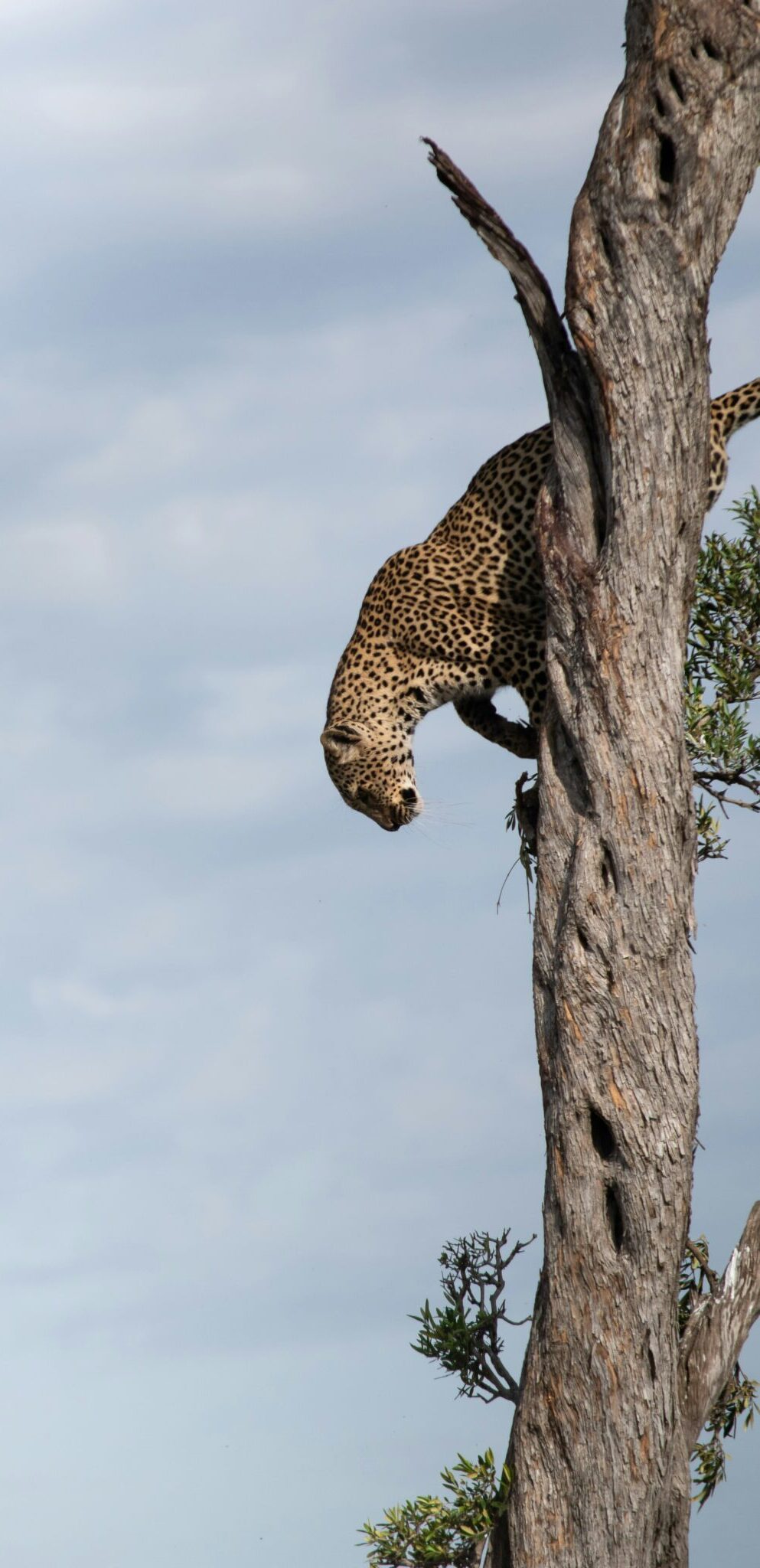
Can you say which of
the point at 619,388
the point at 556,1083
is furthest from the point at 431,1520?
the point at 619,388

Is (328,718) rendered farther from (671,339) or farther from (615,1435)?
(615,1435)

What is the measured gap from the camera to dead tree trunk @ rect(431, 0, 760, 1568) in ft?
28.8

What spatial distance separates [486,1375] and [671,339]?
5.89 m

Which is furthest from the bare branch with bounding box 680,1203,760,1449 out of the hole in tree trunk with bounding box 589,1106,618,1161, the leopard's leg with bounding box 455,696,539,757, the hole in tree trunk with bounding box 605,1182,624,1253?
the leopard's leg with bounding box 455,696,539,757

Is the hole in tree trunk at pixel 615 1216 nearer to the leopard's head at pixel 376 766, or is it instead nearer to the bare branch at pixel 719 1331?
the bare branch at pixel 719 1331

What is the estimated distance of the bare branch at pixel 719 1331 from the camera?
9180mm

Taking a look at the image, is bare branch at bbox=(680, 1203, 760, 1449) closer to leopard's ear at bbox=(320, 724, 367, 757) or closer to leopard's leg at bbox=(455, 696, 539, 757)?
leopard's leg at bbox=(455, 696, 539, 757)

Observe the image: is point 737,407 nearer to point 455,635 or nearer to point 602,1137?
point 455,635

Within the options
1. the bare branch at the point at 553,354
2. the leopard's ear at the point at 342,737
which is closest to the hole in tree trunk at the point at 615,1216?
the bare branch at the point at 553,354

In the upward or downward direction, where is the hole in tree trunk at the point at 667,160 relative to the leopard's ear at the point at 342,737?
upward

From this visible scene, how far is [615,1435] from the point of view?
28.7 feet

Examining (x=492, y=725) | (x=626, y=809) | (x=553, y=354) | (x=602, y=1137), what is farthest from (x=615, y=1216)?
(x=553, y=354)

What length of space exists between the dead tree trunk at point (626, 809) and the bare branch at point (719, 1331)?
0.02m

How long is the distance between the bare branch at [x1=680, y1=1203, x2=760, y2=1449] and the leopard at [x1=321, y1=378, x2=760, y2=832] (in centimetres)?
327
